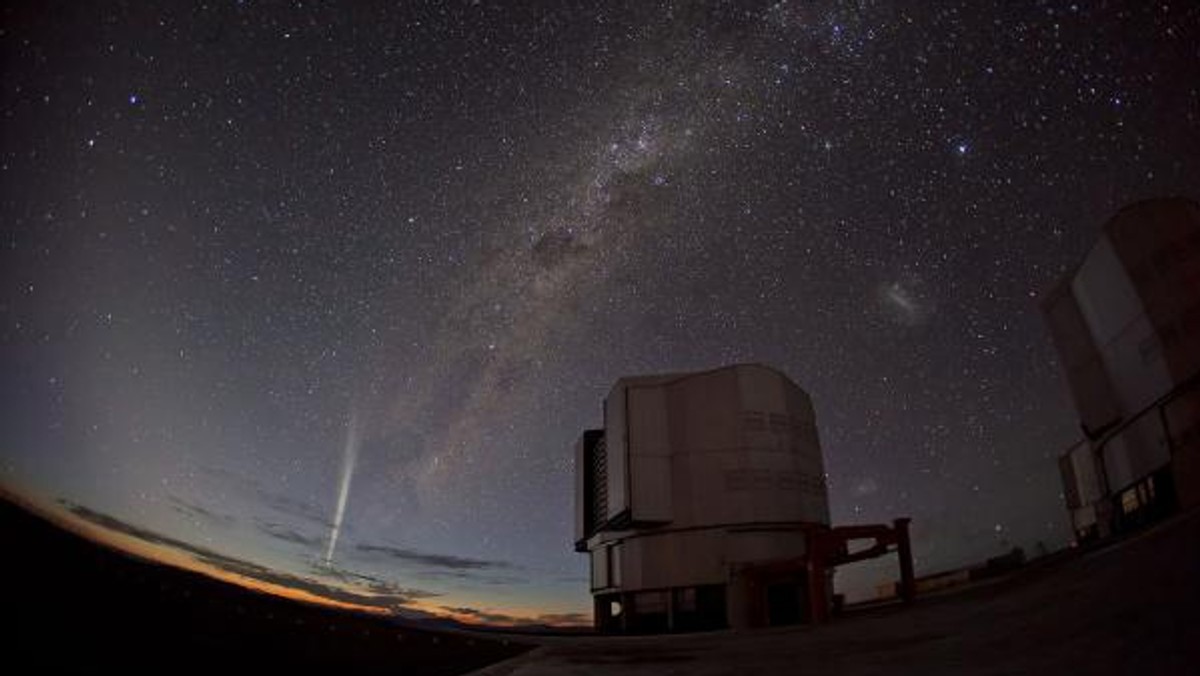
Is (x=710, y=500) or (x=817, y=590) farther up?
(x=710, y=500)

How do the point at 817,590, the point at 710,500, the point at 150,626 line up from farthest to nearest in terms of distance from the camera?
the point at 710,500
the point at 817,590
the point at 150,626

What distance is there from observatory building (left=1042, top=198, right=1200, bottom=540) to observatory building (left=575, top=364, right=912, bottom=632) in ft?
50.0

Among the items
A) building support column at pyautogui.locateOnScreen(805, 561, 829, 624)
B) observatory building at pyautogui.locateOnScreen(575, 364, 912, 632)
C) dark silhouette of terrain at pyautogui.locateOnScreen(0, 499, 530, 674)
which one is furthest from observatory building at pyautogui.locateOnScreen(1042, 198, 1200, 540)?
dark silhouette of terrain at pyautogui.locateOnScreen(0, 499, 530, 674)

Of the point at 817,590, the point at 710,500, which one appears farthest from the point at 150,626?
the point at 710,500

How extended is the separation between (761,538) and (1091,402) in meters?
21.3

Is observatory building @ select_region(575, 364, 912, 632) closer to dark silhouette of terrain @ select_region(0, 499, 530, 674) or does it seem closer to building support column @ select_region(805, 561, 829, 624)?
building support column @ select_region(805, 561, 829, 624)

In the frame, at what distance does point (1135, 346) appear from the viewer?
27000 millimetres

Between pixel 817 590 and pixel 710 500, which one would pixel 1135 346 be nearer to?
pixel 817 590

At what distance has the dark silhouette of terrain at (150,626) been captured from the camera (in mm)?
5977

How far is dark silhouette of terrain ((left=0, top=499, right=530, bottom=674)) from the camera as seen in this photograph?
598 centimetres

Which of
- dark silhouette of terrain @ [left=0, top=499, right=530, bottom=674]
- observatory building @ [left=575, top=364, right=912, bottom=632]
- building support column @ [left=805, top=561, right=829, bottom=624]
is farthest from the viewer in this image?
observatory building @ [left=575, top=364, right=912, bottom=632]

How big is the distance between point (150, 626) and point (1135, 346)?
3787cm

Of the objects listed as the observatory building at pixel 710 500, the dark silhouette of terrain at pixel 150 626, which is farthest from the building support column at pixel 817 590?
the dark silhouette of terrain at pixel 150 626

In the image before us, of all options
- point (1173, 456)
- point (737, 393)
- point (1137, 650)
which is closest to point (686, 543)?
point (737, 393)
